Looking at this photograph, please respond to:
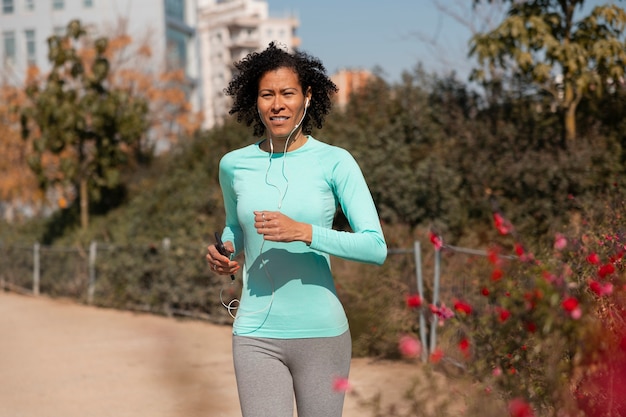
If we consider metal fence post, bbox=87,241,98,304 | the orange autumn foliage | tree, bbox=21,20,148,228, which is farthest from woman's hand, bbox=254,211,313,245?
the orange autumn foliage

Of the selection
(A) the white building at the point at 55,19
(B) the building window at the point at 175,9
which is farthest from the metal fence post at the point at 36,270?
(B) the building window at the point at 175,9

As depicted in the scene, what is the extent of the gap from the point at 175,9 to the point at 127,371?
4846cm

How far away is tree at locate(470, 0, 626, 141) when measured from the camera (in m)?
13.1

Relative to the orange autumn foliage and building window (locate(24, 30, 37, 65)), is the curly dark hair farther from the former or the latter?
building window (locate(24, 30, 37, 65))

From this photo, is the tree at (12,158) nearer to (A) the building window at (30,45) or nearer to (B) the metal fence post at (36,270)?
(B) the metal fence post at (36,270)

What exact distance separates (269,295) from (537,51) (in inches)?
451

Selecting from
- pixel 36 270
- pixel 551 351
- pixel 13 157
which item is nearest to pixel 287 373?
pixel 551 351

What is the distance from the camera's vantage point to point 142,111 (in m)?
24.3

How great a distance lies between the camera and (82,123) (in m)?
23.5

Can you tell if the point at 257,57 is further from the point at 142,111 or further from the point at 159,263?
the point at 142,111

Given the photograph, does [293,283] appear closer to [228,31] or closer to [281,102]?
[281,102]

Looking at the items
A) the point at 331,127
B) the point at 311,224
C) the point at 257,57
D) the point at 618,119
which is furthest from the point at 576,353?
the point at 331,127

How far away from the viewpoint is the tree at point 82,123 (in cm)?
2347

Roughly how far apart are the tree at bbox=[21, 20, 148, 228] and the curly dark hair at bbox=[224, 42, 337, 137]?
20.0 m
